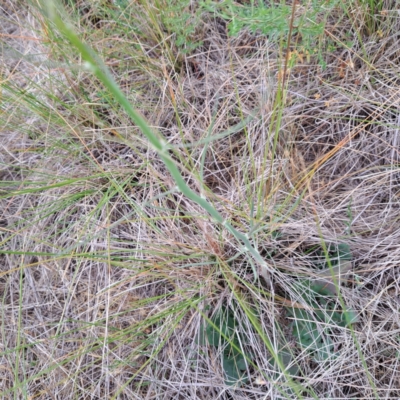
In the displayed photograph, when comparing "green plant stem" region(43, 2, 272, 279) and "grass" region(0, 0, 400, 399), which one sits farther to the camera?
"grass" region(0, 0, 400, 399)

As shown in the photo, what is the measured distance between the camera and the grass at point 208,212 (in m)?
1.07

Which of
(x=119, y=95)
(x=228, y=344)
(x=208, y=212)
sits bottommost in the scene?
(x=228, y=344)

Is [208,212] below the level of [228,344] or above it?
above

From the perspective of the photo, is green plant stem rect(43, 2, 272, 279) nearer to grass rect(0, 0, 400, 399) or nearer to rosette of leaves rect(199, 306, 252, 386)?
grass rect(0, 0, 400, 399)

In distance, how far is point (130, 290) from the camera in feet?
3.86

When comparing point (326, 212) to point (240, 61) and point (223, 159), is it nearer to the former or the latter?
point (223, 159)

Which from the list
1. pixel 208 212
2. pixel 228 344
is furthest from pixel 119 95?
pixel 228 344

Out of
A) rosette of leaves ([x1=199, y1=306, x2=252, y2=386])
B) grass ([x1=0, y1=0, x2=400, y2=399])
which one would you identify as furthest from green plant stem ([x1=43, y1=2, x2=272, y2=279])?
rosette of leaves ([x1=199, y1=306, x2=252, y2=386])

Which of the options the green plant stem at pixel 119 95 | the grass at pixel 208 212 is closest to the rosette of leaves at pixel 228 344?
the grass at pixel 208 212

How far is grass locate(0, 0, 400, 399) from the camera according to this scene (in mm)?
1074

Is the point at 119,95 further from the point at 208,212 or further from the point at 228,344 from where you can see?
the point at 228,344

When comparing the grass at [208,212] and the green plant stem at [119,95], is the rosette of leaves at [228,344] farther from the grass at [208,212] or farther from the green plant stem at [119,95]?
the green plant stem at [119,95]

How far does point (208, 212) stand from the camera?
1.04m

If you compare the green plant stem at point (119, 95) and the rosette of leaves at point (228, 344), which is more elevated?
the green plant stem at point (119, 95)
